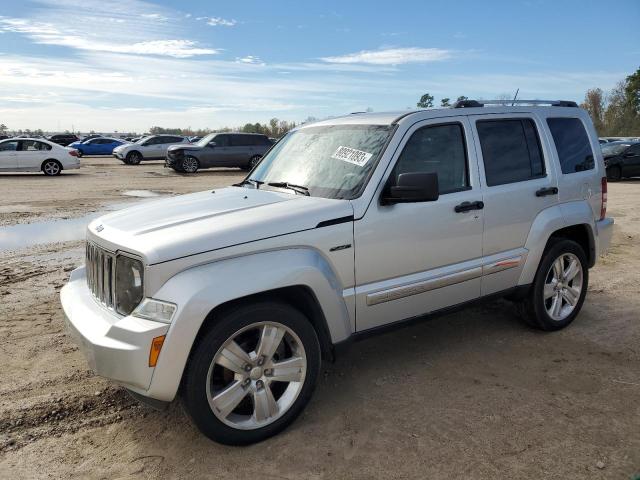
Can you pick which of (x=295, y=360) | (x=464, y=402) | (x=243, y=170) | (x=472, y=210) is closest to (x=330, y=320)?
(x=295, y=360)

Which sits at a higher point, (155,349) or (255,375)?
(155,349)

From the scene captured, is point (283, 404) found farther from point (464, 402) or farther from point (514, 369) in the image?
point (514, 369)

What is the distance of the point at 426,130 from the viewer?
4.05 metres

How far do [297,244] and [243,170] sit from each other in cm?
2190

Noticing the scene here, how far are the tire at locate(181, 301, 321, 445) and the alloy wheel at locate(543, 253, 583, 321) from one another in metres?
2.58

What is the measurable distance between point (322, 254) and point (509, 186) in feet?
6.20

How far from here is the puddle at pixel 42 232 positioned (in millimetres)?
8703

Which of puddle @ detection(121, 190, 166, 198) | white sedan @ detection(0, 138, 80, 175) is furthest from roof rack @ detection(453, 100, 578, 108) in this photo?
white sedan @ detection(0, 138, 80, 175)

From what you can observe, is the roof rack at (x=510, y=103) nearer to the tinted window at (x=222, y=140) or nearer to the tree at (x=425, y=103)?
the tree at (x=425, y=103)

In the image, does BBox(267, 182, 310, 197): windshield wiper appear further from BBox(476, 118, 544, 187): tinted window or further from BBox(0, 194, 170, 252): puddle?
BBox(0, 194, 170, 252): puddle

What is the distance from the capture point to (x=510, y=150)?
4559 millimetres

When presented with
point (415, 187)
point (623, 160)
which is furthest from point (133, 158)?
point (415, 187)

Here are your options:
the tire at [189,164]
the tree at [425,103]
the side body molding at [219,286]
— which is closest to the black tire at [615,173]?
the tree at [425,103]

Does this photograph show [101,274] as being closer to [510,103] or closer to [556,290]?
[510,103]
